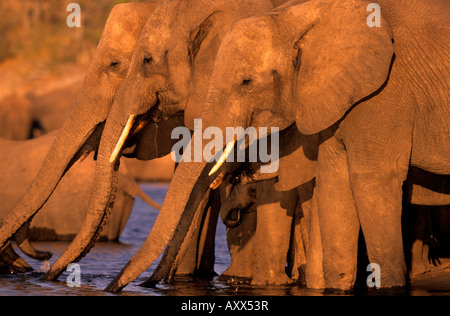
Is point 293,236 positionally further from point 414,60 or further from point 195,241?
point 414,60

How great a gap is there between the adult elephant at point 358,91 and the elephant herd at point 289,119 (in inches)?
0.4

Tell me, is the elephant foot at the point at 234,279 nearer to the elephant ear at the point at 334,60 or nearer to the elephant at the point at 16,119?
the elephant ear at the point at 334,60

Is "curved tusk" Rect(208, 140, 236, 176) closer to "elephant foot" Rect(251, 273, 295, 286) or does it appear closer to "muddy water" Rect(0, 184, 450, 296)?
"muddy water" Rect(0, 184, 450, 296)

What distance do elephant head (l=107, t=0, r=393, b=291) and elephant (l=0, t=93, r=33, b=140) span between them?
1593 cm

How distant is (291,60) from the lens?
9.20 metres

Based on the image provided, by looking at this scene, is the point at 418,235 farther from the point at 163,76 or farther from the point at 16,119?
the point at 16,119

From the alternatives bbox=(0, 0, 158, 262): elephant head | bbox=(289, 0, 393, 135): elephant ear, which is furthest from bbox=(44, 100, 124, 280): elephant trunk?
bbox=(289, 0, 393, 135): elephant ear

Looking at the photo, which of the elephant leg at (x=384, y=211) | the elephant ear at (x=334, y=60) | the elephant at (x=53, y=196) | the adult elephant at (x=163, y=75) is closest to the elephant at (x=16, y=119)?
the elephant at (x=53, y=196)

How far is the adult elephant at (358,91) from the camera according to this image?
351 inches

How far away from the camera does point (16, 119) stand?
2509cm

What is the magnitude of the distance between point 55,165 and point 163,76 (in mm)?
1260

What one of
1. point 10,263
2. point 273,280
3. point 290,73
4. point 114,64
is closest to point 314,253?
point 273,280

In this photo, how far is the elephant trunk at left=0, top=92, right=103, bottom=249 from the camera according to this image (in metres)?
10.3

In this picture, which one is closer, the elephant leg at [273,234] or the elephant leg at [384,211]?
the elephant leg at [384,211]
